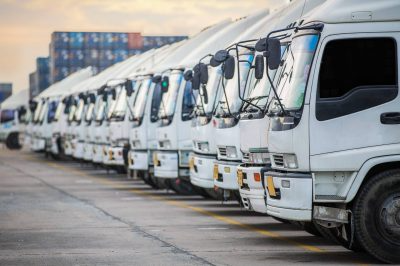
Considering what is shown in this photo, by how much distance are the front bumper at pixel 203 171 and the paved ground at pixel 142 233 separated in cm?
53

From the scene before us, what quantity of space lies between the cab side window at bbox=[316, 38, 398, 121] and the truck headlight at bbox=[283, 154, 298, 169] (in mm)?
531

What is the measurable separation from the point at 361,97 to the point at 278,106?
3.45 feet

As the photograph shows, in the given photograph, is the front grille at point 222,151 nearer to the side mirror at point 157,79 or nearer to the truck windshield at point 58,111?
the side mirror at point 157,79

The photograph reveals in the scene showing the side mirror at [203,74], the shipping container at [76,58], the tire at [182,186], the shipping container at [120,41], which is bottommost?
the tire at [182,186]

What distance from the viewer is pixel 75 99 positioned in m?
45.4

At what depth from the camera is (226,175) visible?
754 inches

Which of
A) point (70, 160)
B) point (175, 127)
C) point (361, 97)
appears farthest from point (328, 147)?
point (70, 160)

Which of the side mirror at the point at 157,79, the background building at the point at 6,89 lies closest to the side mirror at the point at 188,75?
the side mirror at the point at 157,79

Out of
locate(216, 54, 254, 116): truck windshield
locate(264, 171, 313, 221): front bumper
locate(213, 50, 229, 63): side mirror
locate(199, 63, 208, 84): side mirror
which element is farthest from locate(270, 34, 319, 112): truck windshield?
locate(199, 63, 208, 84): side mirror

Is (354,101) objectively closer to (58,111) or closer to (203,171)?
(203,171)

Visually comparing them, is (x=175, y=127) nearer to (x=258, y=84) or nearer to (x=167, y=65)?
(x=167, y=65)

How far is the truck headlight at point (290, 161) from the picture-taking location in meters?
14.0

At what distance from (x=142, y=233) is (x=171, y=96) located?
8.22 m

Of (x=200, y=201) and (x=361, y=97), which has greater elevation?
(x=361, y=97)
